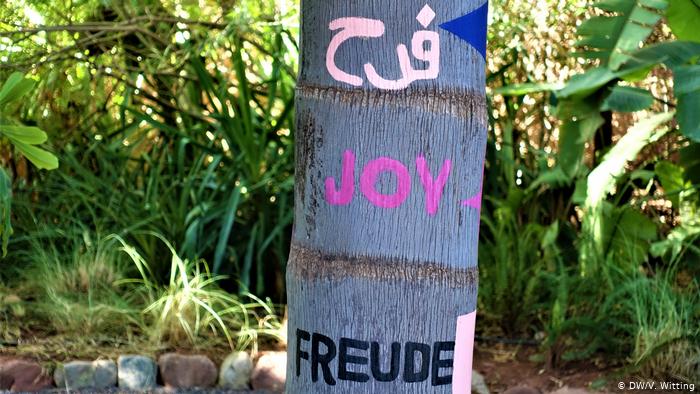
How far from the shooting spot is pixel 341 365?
193cm

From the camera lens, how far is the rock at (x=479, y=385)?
184 inches

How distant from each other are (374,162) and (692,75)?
2.99 metres

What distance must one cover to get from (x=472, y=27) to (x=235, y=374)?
3.15 m

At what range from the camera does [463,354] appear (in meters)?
2.01

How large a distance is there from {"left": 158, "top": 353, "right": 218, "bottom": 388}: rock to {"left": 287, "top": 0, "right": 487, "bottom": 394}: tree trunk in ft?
9.32

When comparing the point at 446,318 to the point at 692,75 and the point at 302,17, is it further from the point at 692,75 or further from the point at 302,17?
the point at 692,75

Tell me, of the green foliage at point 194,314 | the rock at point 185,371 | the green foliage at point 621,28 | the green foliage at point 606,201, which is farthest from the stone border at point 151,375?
the green foliage at point 621,28

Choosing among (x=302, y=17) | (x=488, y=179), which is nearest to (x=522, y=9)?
(x=488, y=179)

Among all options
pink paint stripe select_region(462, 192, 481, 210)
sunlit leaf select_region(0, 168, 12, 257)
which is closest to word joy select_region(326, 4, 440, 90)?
pink paint stripe select_region(462, 192, 481, 210)

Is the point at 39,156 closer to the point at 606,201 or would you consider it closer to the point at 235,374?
the point at 235,374

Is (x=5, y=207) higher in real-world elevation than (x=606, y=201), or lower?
higher

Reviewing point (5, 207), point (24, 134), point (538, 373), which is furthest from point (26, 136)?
point (538, 373)

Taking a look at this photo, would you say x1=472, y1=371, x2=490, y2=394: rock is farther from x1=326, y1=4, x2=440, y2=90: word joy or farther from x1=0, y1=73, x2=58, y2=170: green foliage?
x1=326, y1=4, x2=440, y2=90: word joy

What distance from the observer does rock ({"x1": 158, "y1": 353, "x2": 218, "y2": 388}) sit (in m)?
4.68
